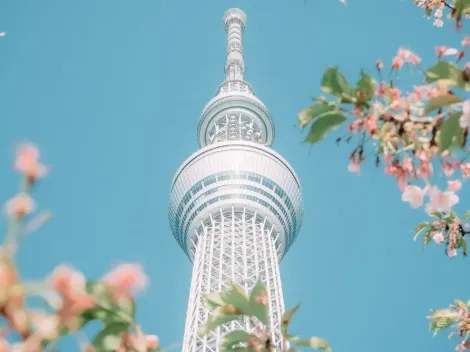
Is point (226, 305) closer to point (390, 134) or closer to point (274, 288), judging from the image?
point (390, 134)

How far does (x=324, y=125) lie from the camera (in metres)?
1.94

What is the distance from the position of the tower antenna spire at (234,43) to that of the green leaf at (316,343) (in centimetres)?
7259

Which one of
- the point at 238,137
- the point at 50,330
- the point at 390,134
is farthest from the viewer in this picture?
the point at 238,137

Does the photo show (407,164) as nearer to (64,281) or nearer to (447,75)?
(447,75)

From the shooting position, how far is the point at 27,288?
32.9 inches

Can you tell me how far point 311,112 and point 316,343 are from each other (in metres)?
0.85

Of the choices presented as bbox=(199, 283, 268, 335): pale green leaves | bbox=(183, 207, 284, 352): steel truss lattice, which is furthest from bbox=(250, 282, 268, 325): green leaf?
bbox=(183, 207, 284, 352): steel truss lattice

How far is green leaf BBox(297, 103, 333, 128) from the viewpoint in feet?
6.32

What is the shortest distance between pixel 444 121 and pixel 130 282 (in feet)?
4.15

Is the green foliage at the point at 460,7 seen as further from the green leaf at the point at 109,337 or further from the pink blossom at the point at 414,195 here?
the green leaf at the point at 109,337

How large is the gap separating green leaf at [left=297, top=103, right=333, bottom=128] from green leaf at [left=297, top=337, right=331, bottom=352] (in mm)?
782

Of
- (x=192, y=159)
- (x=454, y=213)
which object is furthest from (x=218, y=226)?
(x=454, y=213)

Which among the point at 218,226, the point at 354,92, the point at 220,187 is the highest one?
the point at 220,187

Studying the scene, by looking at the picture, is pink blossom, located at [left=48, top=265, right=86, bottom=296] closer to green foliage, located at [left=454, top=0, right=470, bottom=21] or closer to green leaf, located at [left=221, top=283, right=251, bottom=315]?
green leaf, located at [left=221, top=283, right=251, bottom=315]
